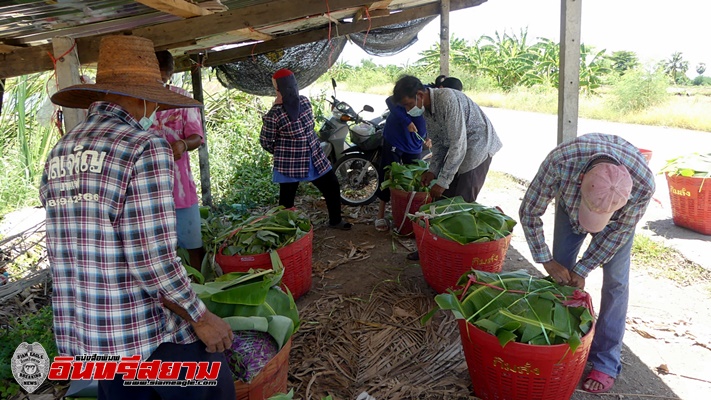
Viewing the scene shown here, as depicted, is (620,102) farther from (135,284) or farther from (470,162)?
(135,284)

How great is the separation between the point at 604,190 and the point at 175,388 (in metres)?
2.05

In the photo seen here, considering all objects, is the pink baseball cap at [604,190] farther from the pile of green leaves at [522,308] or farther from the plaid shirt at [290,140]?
the plaid shirt at [290,140]

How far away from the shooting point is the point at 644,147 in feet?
32.8

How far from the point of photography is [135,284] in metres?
1.68

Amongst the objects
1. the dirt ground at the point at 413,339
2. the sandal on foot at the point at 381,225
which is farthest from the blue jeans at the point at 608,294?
the sandal on foot at the point at 381,225

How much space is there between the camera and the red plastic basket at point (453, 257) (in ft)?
11.8

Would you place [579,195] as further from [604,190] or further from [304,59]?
[304,59]

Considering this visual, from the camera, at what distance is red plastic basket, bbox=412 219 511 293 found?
11.8ft

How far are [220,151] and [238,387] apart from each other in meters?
7.17

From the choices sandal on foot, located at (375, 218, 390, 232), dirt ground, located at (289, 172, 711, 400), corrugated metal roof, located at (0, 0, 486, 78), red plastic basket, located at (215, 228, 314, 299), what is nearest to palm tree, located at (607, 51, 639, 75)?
sandal on foot, located at (375, 218, 390, 232)

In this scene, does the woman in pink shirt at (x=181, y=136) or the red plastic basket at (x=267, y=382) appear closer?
the red plastic basket at (x=267, y=382)

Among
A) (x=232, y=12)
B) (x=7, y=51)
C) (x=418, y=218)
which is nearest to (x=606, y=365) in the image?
(x=418, y=218)

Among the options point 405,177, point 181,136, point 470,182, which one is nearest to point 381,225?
point 405,177

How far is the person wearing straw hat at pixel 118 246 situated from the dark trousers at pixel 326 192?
11.2 ft
